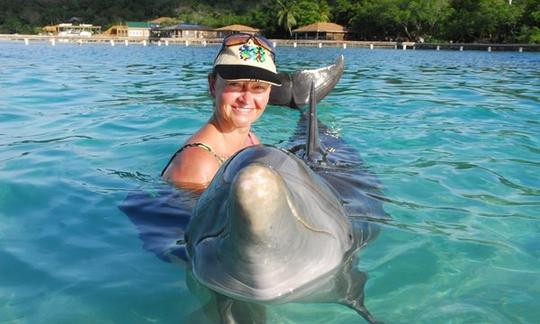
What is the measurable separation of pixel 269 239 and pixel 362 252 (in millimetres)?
1434

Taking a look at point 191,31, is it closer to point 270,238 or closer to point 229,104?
point 229,104

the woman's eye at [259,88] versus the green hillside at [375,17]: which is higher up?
the green hillside at [375,17]

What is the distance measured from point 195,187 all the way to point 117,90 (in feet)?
31.0

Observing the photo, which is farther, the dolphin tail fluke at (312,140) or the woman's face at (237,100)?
the dolphin tail fluke at (312,140)

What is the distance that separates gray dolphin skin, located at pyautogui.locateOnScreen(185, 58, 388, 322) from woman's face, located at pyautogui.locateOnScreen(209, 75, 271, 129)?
101cm

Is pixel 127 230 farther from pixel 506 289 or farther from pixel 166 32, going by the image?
pixel 166 32

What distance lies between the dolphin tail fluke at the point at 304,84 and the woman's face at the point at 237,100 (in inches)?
163

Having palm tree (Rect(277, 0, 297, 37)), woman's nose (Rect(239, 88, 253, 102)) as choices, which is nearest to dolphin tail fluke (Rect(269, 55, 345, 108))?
woman's nose (Rect(239, 88, 253, 102))

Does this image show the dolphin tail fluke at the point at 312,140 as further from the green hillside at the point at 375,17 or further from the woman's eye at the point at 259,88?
the green hillside at the point at 375,17

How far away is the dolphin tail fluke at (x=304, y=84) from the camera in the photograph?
748 cm

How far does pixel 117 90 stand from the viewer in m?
12.0

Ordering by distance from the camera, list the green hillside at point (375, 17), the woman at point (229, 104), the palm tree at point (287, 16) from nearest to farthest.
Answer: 1. the woman at point (229, 104)
2. the green hillside at point (375, 17)
3. the palm tree at point (287, 16)

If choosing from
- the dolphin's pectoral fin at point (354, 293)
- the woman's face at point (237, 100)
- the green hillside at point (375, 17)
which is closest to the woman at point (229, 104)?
Answer: the woman's face at point (237, 100)

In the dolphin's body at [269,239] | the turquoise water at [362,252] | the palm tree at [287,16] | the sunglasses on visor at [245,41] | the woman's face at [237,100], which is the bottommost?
the turquoise water at [362,252]
